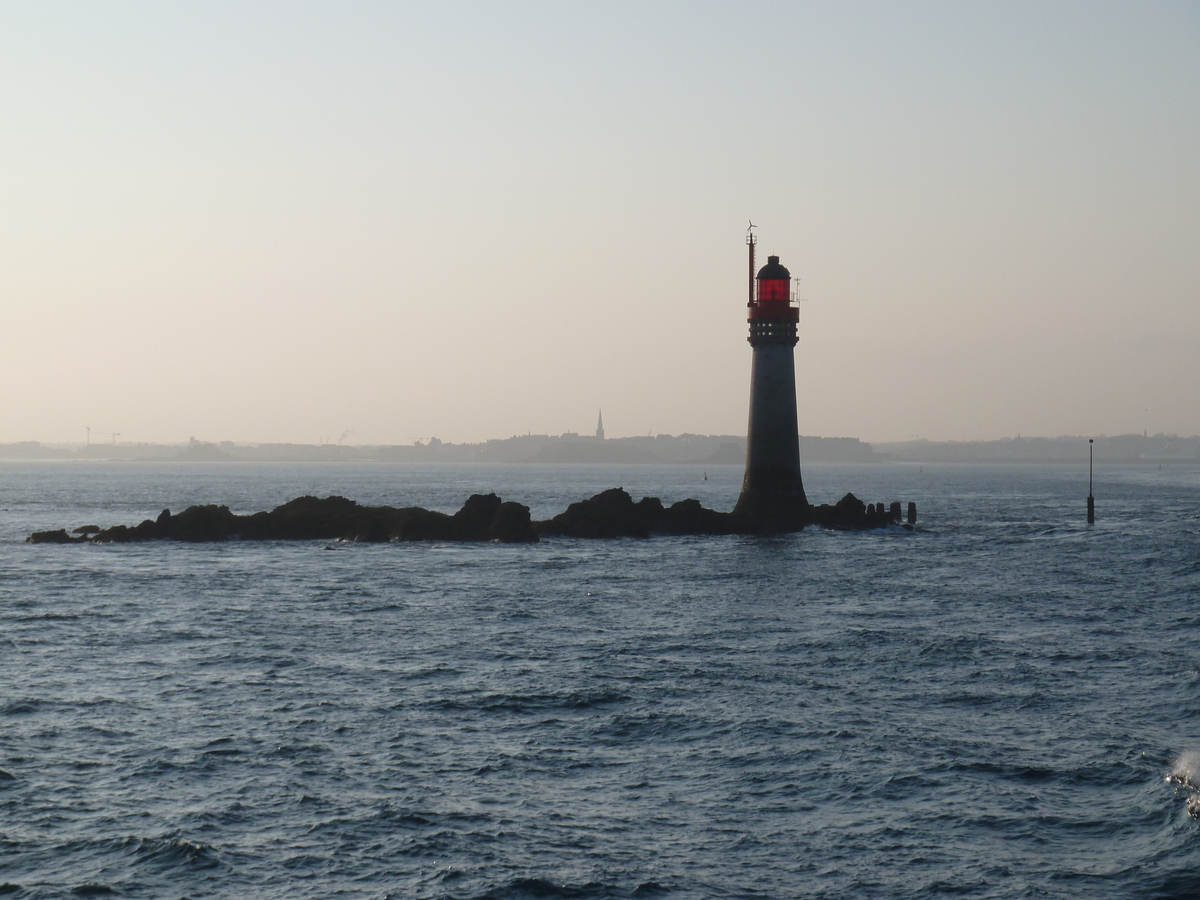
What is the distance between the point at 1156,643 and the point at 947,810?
1587cm

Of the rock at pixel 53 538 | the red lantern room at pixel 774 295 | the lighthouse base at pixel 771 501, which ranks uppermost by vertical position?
the red lantern room at pixel 774 295

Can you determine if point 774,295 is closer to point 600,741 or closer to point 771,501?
point 771,501

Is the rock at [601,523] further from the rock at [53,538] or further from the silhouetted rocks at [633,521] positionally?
the rock at [53,538]

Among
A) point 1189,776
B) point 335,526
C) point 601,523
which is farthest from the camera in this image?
point 601,523

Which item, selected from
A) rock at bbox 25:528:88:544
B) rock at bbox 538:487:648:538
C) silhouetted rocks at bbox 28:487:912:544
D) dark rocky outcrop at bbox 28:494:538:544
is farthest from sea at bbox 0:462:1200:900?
rock at bbox 25:528:88:544

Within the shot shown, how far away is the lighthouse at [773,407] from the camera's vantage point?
5588 cm

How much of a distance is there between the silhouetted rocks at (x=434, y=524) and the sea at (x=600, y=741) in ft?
54.9

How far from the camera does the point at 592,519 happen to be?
59.0m

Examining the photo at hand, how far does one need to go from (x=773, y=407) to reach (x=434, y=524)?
18395mm

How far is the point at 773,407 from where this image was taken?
183ft

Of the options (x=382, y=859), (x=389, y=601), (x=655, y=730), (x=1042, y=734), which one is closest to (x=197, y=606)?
(x=389, y=601)

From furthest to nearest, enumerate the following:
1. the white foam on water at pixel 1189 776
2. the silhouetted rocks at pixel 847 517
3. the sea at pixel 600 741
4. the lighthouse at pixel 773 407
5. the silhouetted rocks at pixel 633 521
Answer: the silhouetted rocks at pixel 847 517, the silhouetted rocks at pixel 633 521, the lighthouse at pixel 773 407, the white foam on water at pixel 1189 776, the sea at pixel 600 741

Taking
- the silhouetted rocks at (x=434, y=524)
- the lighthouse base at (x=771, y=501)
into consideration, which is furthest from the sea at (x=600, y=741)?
the lighthouse base at (x=771, y=501)

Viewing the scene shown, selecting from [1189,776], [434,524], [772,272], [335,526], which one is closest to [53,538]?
[335,526]
